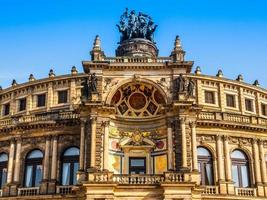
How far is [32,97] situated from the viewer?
52.5 m

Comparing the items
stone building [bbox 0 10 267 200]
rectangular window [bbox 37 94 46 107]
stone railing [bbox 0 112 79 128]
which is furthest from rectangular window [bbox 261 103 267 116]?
rectangular window [bbox 37 94 46 107]

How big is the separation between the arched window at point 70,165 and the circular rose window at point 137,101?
725cm

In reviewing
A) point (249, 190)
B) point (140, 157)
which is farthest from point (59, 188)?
point (249, 190)

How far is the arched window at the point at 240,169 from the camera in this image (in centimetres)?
4700

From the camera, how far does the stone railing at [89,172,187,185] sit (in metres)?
39.1

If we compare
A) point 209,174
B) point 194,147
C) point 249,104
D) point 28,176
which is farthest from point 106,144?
point 249,104

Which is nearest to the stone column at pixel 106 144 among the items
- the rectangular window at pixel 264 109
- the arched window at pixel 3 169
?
the arched window at pixel 3 169

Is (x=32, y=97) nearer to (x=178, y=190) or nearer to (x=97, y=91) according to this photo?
(x=97, y=91)

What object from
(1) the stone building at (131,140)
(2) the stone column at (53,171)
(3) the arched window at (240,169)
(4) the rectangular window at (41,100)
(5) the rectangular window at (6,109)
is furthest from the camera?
(5) the rectangular window at (6,109)

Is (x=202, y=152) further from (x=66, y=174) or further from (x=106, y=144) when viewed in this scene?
(x=66, y=174)

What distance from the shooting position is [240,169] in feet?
156

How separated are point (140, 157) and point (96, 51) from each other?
35.9 ft

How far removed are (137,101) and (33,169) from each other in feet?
41.2

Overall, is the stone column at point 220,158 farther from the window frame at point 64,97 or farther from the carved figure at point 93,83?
the window frame at point 64,97
